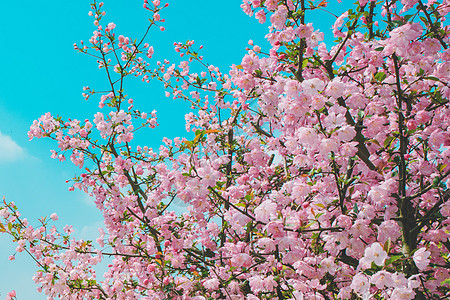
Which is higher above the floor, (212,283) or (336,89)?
(336,89)

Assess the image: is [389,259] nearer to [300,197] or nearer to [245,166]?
[300,197]

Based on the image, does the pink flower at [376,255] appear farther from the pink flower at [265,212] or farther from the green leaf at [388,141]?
the green leaf at [388,141]

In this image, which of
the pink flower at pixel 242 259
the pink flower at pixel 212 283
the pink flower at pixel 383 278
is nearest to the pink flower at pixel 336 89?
the pink flower at pixel 383 278

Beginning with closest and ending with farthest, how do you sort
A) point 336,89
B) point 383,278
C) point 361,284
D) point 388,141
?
point 383,278 → point 361,284 → point 336,89 → point 388,141

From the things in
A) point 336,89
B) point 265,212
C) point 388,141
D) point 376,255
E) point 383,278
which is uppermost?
point 336,89

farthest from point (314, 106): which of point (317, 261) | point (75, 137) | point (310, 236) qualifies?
point (75, 137)

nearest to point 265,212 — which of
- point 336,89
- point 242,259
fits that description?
point 242,259

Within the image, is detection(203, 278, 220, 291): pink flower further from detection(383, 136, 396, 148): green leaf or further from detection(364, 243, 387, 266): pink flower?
detection(383, 136, 396, 148): green leaf

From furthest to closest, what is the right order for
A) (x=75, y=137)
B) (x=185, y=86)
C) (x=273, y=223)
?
(x=185, y=86), (x=75, y=137), (x=273, y=223)

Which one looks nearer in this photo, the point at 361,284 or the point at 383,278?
the point at 383,278

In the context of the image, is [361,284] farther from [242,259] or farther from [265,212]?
[242,259]

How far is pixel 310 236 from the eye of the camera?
3029 mm

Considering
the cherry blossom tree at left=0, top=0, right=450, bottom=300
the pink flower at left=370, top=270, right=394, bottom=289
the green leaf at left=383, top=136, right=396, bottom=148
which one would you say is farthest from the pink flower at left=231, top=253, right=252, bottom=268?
the green leaf at left=383, top=136, right=396, bottom=148

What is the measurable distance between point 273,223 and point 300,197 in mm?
812
